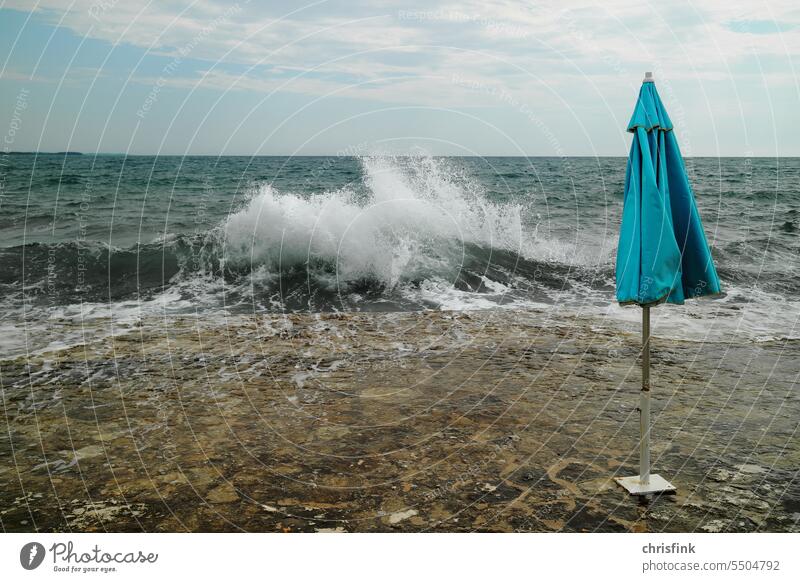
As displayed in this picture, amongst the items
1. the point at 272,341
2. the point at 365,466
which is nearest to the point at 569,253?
the point at 272,341

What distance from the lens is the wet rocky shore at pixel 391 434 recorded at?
423 cm

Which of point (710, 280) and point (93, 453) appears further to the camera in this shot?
point (93, 453)

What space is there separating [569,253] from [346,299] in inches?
324

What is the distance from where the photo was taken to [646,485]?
447 centimetres

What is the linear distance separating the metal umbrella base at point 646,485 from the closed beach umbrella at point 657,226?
28 mm

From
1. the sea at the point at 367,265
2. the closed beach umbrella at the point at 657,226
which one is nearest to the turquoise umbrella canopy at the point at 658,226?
the closed beach umbrella at the point at 657,226

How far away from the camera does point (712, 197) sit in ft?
113

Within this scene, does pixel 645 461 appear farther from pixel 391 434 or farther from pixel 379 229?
pixel 379 229

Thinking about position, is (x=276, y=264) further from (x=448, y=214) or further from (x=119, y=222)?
(x=119, y=222)

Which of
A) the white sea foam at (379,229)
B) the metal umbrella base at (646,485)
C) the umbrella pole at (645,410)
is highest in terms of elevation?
the white sea foam at (379,229)

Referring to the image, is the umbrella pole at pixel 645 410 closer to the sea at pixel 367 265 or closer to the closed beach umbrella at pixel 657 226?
the closed beach umbrella at pixel 657 226

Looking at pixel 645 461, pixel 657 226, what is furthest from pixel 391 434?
pixel 657 226

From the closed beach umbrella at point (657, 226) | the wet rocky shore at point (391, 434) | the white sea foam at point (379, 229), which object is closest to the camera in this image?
the closed beach umbrella at point (657, 226)

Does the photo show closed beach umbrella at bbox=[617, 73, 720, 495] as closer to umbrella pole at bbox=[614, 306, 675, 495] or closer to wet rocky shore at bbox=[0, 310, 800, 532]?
umbrella pole at bbox=[614, 306, 675, 495]
